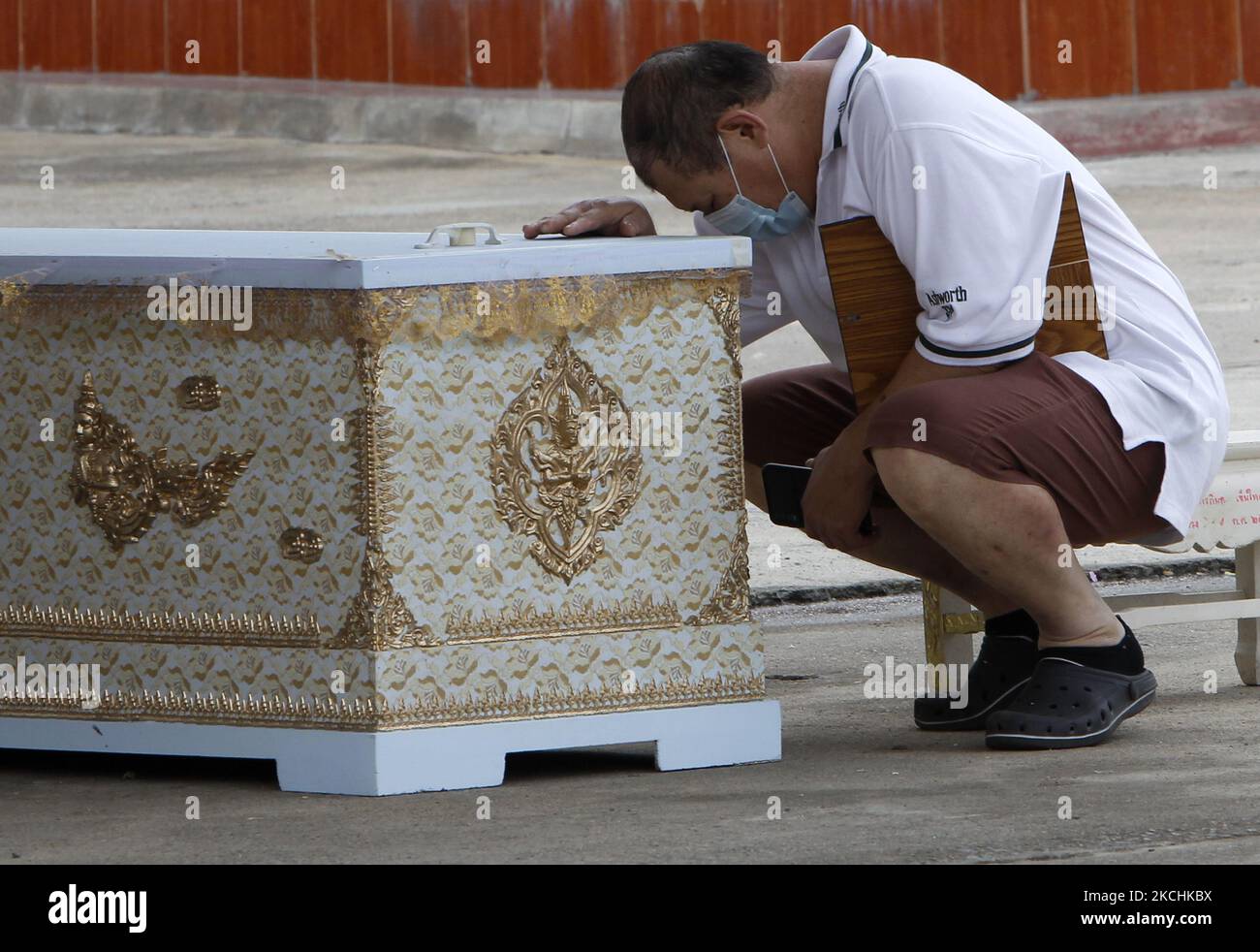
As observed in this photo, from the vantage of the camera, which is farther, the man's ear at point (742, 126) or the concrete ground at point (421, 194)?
the concrete ground at point (421, 194)

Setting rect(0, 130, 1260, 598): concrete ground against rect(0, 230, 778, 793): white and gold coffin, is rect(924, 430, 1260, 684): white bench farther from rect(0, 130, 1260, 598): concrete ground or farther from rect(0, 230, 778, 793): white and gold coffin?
rect(0, 130, 1260, 598): concrete ground

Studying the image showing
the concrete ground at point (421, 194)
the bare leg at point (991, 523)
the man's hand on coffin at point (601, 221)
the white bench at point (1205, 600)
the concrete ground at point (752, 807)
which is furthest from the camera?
the concrete ground at point (421, 194)

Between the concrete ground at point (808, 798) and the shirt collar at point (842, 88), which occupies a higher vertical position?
the shirt collar at point (842, 88)

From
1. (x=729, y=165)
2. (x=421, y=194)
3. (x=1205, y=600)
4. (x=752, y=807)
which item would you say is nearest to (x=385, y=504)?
(x=752, y=807)

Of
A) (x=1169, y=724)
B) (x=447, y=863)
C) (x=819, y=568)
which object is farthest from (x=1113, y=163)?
(x=447, y=863)

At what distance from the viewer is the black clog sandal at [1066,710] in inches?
141

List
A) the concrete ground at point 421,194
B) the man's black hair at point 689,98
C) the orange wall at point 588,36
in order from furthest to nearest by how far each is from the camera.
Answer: the orange wall at point 588,36 < the concrete ground at point 421,194 < the man's black hair at point 689,98

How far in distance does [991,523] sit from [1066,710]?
0.36 m

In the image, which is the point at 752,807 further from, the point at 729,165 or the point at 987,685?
the point at 729,165

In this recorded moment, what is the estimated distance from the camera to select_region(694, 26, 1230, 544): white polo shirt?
3.39 meters

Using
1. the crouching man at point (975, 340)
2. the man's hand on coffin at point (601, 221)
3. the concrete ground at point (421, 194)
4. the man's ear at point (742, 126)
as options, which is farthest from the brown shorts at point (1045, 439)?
the concrete ground at point (421, 194)

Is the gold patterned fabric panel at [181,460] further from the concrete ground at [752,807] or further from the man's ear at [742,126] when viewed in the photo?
the man's ear at [742,126]

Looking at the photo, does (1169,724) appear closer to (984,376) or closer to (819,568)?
(984,376)

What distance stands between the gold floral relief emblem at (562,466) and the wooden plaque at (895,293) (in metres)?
0.42
